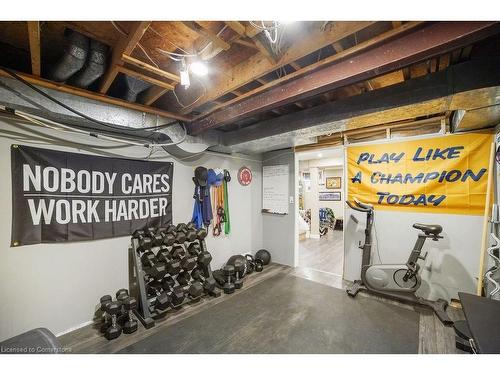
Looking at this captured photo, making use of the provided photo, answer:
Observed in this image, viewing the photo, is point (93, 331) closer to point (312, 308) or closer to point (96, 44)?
point (312, 308)

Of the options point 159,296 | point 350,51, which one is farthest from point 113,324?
point 350,51

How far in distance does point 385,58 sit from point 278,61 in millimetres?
733

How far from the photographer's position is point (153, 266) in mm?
2561

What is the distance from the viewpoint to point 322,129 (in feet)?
8.48

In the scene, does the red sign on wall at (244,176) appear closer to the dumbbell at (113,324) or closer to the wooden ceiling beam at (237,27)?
the dumbbell at (113,324)

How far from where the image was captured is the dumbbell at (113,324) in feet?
6.82

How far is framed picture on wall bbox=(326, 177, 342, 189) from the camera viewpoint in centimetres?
837

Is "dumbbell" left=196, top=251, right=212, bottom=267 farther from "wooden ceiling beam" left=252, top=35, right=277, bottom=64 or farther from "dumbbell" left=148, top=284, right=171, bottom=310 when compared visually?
"wooden ceiling beam" left=252, top=35, right=277, bottom=64

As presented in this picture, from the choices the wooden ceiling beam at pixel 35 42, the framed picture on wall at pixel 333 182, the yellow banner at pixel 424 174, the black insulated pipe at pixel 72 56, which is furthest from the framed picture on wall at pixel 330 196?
the wooden ceiling beam at pixel 35 42

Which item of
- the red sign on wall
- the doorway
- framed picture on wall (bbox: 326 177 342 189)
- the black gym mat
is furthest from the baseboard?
framed picture on wall (bbox: 326 177 342 189)

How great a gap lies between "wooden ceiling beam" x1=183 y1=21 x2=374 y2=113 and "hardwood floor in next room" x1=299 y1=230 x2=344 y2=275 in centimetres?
362

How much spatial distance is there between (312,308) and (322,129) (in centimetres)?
228
